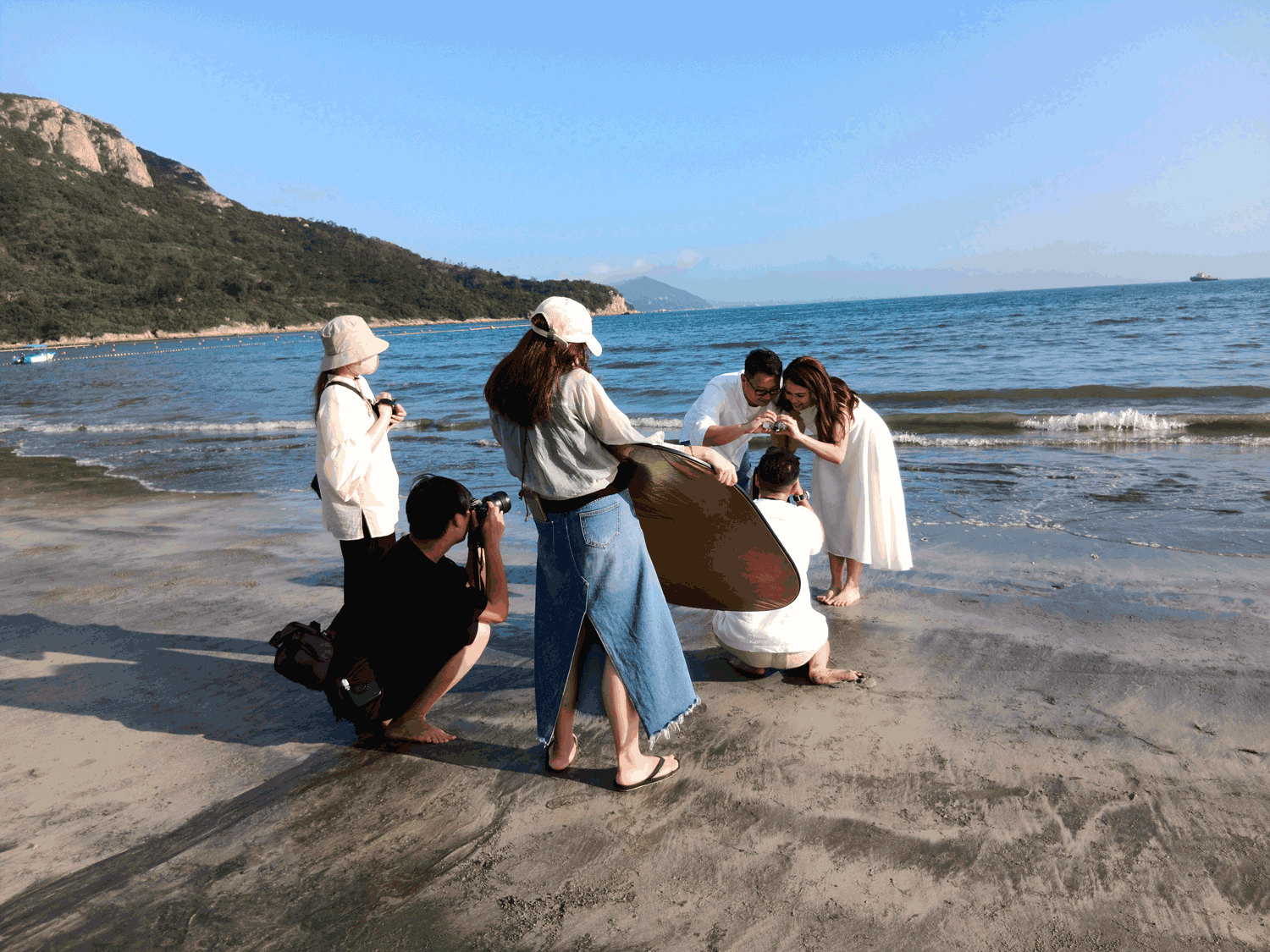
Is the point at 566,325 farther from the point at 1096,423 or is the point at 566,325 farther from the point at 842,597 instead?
the point at 1096,423

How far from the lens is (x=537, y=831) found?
8.73 ft

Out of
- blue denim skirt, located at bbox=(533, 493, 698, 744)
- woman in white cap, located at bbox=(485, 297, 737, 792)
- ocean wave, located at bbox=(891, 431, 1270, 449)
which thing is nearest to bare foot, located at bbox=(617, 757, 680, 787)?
woman in white cap, located at bbox=(485, 297, 737, 792)

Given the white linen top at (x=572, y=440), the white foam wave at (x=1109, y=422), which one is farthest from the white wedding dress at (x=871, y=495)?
the white foam wave at (x=1109, y=422)

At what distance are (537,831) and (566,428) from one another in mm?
1408

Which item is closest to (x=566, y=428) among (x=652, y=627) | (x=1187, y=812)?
(x=652, y=627)

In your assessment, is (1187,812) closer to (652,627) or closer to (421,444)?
(652,627)

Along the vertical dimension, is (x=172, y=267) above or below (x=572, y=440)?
above

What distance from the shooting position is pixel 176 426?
16109 mm

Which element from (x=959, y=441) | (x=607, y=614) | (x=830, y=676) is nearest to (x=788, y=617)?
(x=830, y=676)

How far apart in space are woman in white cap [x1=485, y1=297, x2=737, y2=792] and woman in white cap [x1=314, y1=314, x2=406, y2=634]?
0.95 meters

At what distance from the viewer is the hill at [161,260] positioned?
78.0 m

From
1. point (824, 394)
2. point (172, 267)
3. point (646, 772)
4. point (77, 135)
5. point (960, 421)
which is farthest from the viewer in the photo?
point (77, 135)

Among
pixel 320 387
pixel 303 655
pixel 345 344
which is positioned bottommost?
pixel 303 655

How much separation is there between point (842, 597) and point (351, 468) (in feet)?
10.0
